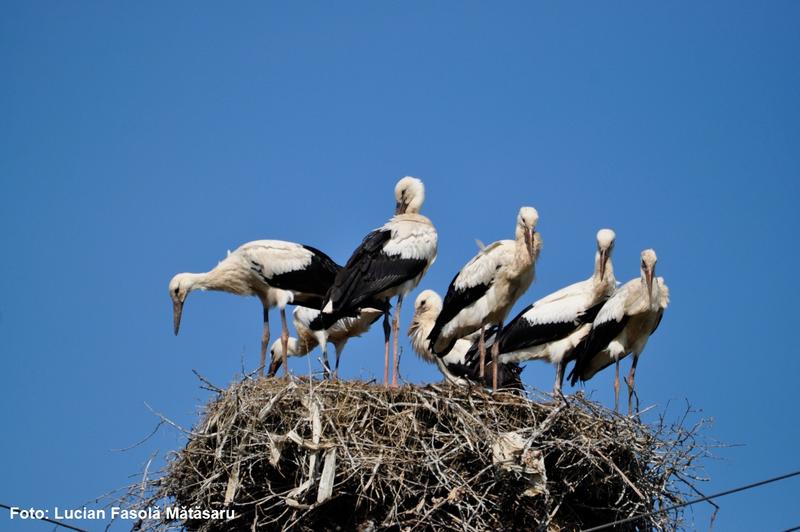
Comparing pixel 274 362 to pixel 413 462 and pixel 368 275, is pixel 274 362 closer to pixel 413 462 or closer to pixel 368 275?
pixel 368 275

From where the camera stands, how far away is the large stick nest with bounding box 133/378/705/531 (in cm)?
852

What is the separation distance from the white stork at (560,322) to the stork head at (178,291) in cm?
281

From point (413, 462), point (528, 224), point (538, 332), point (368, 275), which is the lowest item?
point (413, 462)

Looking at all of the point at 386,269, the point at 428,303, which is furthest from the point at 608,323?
the point at 428,303

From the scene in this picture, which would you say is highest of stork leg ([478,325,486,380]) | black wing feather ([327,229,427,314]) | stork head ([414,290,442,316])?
stork head ([414,290,442,316])

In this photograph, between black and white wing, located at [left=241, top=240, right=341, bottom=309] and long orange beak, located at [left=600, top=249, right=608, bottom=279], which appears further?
black and white wing, located at [left=241, top=240, right=341, bottom=309]

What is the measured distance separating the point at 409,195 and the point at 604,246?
1.77 meters

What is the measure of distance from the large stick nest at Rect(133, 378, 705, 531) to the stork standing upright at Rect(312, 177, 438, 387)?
1.57 m

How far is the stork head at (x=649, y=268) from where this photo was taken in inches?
437

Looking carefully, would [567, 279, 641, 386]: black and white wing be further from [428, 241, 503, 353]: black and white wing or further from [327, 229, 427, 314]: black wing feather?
[327, 229, 427, 314]: black wing feather

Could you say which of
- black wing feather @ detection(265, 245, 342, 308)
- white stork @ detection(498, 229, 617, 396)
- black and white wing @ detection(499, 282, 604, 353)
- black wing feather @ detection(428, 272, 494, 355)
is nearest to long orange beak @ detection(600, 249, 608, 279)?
white stork @ detection(498, 229, 617, 396)

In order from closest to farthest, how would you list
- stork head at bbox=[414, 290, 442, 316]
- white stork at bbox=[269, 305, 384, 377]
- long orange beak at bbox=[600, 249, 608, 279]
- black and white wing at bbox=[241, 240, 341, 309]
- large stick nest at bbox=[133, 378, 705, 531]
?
large stick nest at bbox=[133, 378, 705, 531]
long orange beak at bbox=[600, 249, 608, 279]
black and white wing at bbox=[241, 240, 341, 309]
stork head at bbox=[414, 290, 442, 316]
white stork at bbox=[269, 305, 384, 377]

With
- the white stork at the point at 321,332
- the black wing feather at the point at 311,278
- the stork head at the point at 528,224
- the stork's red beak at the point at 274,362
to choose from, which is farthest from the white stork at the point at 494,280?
the stork's red beak at the point at 274,362

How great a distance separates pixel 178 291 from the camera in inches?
474
